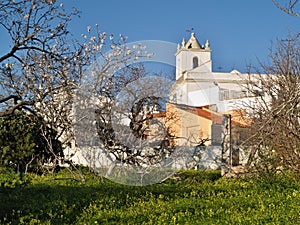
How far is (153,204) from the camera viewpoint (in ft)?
21.8

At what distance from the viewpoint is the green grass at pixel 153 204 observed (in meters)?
5.63

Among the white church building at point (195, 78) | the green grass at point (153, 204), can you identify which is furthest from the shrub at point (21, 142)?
the white church building at point (195, 78)

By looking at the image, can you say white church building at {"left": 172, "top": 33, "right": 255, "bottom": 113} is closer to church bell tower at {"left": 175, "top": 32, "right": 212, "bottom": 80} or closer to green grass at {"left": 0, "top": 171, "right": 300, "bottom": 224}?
church bell tower at {"left": 175, "top": 32, "right": 212, "bottom": 80}

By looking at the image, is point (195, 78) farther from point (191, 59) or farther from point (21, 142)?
point (21, 142)

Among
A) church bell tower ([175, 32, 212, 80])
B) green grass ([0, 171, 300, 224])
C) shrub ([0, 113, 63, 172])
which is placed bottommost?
green grass ([0, 171, 300, 224])

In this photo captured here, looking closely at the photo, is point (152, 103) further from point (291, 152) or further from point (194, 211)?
point (291, 152)

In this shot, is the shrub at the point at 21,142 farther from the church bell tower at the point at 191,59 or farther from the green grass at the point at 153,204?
the church bell tower at the point at 191,59

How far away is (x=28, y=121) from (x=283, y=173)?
686cm

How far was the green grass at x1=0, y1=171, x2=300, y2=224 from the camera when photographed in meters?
5.63

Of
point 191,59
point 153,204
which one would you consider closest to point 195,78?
point 191,59

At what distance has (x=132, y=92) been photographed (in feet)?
24.4

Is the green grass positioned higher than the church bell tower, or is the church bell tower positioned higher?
the church bell tower

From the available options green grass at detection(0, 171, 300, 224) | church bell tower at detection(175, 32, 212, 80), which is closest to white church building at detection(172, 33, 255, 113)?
church bell tower at detection(175, 32, 212, 80)

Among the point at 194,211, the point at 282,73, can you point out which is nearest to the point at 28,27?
the point at 194,211
